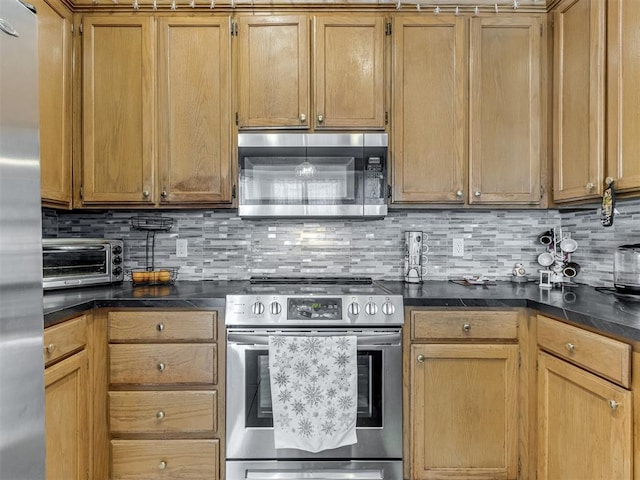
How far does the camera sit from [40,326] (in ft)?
3.72

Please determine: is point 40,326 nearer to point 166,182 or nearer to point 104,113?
point 166,182

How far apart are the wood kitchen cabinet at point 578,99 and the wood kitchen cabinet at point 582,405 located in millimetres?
727

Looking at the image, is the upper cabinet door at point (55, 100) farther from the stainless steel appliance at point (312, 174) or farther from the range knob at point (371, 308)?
the range knob at point (371, 308)

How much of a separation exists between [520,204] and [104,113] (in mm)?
2266

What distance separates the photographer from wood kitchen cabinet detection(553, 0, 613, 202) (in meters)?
1.79

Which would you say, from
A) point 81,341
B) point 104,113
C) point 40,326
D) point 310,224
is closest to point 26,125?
point 40,326

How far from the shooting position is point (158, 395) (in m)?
1.83

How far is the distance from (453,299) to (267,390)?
0.94 metres

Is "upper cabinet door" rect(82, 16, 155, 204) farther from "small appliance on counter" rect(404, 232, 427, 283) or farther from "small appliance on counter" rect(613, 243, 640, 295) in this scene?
"small appliance on counter" rect(613, 243, 640, 295)

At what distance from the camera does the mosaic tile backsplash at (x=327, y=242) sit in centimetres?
249

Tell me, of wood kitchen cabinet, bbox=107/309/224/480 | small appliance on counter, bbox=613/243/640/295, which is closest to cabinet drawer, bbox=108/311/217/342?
wood kitchen cabinet, bbox=107/309/224/480

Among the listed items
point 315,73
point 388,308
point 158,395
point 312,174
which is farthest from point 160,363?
point 315,73

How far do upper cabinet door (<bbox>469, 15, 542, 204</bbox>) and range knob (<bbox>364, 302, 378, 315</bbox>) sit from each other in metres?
0.83

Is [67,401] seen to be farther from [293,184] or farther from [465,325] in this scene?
[465,325]
